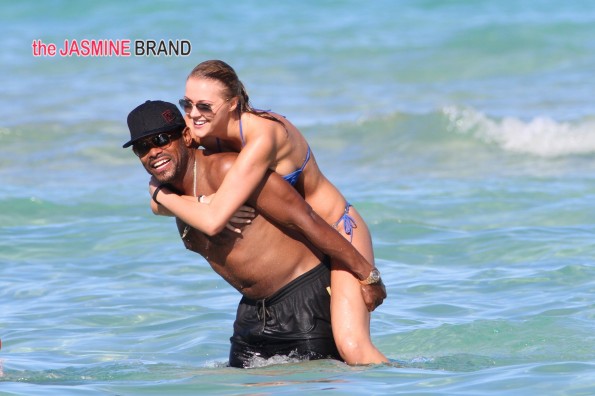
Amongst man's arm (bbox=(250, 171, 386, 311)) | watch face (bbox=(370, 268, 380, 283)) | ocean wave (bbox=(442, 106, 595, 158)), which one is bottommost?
watch face (bbox=(370, 268, 380, 283))

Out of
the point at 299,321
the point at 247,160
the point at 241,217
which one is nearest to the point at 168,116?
the point at 247,160

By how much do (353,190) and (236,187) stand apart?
22.3ft

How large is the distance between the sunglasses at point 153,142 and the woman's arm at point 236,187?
34 cm

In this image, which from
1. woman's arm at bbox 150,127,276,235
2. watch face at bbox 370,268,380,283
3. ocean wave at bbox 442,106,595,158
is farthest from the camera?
ocean wave at bbox 442,106,595,158

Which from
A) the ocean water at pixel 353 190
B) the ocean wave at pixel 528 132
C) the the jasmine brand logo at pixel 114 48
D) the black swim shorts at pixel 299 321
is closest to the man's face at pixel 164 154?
the black swim shorts at pixel 299 321

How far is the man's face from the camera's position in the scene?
5.46 meters

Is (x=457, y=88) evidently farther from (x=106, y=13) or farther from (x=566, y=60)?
(x=106, y=13)

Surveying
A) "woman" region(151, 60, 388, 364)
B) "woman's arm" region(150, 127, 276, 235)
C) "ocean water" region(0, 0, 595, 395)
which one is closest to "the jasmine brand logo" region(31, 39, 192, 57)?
"ocean water" region(0, 0, 595, 395)

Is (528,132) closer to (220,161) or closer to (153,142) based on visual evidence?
(220,161)

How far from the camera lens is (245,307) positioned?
6.05 metres

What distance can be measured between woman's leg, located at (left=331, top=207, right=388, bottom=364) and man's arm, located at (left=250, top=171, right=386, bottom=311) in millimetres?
46

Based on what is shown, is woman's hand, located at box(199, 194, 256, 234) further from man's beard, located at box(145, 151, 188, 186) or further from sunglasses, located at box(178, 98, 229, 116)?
sunglasses, located at box(178, 98, 229, 116)

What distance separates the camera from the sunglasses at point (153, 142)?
17.9ft

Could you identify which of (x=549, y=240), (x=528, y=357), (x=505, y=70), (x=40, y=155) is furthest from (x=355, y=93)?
(x=528, y=357)
